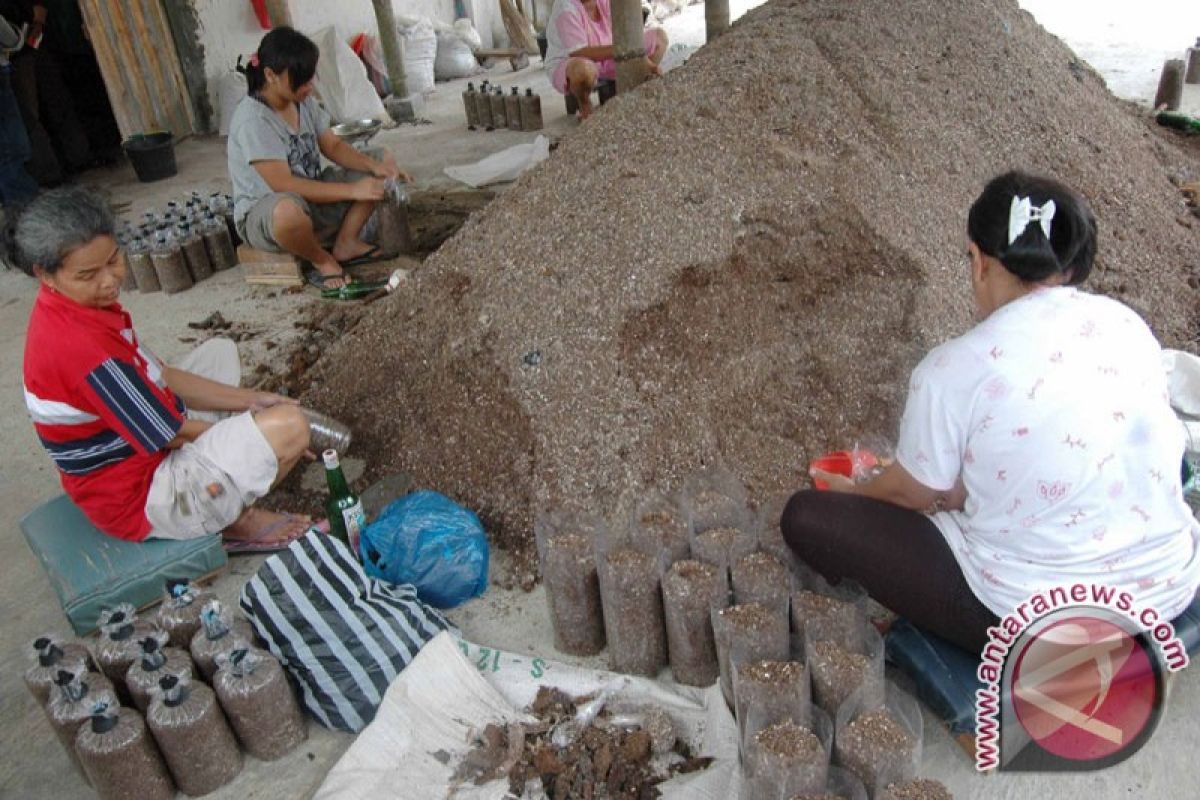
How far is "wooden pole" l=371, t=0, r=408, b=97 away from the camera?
7508 mm

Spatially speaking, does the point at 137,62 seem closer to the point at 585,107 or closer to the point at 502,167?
the point at 502,167

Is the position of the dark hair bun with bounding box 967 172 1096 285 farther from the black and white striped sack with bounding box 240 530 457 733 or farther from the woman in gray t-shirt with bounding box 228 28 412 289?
the woman in gray t-shirt with bounding box 228 28 412 289

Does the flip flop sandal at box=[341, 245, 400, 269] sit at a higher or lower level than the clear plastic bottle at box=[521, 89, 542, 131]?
lower

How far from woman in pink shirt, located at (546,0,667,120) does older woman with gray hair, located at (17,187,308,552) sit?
446 centimetres

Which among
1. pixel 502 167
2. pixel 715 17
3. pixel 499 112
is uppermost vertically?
pixel 715 17

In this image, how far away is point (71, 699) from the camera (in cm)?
189

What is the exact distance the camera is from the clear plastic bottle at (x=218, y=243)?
4812mm

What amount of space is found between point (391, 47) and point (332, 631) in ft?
22.2

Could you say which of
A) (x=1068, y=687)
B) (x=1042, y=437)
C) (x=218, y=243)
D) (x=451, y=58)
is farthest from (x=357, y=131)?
(x=1068, y=687)

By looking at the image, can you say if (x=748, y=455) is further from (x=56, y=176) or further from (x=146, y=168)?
(x=56, y=176)

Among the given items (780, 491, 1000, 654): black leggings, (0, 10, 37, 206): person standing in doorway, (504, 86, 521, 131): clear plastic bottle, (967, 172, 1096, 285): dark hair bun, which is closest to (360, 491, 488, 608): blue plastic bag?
(780, 491, 1000, 654): black leggings

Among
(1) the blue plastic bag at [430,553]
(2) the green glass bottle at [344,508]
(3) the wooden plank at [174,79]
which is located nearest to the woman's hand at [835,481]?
(1) the blue plastic bag at [430,553]

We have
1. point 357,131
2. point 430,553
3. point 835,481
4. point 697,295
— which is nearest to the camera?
point 835,481

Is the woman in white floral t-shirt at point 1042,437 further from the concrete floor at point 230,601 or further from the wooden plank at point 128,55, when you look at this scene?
the wooden plank at point 128,55
